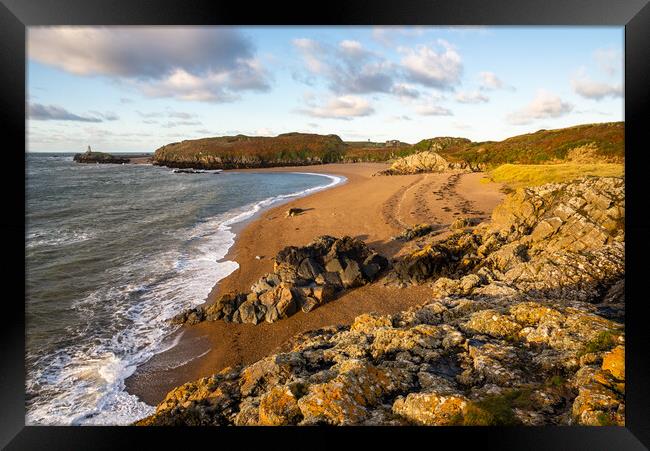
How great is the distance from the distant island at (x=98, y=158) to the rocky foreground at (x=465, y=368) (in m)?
62.7

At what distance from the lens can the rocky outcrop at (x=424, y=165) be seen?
36.0m

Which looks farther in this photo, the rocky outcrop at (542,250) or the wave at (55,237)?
the wave at (55,237)

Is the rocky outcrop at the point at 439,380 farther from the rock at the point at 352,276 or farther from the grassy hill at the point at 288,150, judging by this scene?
the grassy hill at the point at 288,150

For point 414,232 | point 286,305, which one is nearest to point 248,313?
point 286,305

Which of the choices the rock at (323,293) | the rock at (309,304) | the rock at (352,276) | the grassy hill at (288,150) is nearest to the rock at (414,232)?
the rock at (352,276)

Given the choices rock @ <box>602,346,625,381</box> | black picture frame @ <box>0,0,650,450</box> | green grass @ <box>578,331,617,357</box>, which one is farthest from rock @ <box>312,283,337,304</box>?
rock @ <box>602,346,625,381</box>

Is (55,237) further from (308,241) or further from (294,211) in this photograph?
(308,241)

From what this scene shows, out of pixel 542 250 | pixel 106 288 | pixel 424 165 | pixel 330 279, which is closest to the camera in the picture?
pixel 542 250

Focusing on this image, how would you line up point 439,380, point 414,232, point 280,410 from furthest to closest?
1. point 414,232
2. point 439,380
3. point 280,410

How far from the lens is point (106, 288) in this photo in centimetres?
1012

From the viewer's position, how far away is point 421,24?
386 centimetres

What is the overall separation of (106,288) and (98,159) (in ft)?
190

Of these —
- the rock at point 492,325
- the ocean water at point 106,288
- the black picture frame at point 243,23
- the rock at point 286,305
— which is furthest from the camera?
the rock at point 286,305

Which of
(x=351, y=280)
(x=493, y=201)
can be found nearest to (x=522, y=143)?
(x=493, y=201)
